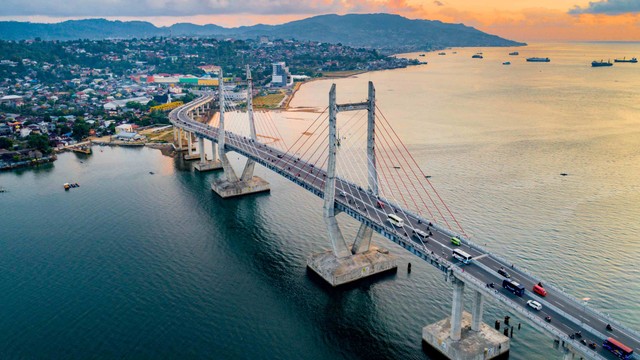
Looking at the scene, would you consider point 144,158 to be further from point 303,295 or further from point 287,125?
point 303,295

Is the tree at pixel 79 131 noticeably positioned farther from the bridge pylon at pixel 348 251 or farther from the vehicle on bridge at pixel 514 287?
the vehicle on bridge at pixel 514 287

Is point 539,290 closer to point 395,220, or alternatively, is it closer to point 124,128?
point 395,220

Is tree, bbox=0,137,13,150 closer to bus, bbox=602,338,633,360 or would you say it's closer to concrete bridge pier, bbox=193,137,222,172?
concrete bridge pier, bbox=193,137,222,172

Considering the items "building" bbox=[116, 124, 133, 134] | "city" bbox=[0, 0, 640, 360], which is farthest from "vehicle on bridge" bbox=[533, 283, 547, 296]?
"building" bbox=[116, 124, 133, 134]

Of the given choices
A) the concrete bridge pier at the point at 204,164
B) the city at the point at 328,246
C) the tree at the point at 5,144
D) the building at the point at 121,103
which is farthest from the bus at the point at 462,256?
the building at the point at 121,103

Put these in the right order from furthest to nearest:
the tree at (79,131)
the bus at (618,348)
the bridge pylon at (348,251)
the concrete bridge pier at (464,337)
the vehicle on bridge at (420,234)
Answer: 1. the tree at (79,131)
2. the bridge pylon at (348,251)
3. the vehicle on bridge at (420,234)
4. the concrete bridge pier at (464,337)
5. the bus at (618,348)

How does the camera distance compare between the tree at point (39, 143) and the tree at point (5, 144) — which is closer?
the tree at point (39, 143)

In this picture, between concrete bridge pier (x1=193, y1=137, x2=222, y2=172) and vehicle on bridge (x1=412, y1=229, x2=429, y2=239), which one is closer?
vehicle on bridge (x1=412, y1=229, x2=429, y2=239)
